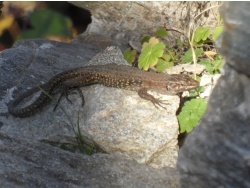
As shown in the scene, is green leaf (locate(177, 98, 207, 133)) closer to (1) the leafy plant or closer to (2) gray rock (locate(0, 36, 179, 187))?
(2) gray rock (locate(0, 36, 179, 187))

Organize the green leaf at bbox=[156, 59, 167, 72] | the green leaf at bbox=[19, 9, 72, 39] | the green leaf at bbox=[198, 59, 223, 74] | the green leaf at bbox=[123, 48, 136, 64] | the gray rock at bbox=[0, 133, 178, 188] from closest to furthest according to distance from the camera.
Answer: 1. the green leaf at bbox=[19, 9, 72, 39]
2. the gray rock at bbox=[0, 133, 178, 188]
3. the green leaf at bbox=[198, 59, 223, 74]
4. the green leaf at bbox=[156, 59, 167, 72]
5. the green leaf at bbox=[123, 48, 136, 64]

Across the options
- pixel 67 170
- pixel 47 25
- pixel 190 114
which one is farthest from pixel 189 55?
pixel 47 25

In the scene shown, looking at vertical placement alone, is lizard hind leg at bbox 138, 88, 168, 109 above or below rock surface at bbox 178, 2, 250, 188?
below

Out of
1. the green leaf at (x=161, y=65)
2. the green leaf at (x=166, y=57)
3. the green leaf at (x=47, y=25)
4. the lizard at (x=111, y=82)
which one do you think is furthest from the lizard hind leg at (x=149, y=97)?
the green leaf at (x=47, y=25)

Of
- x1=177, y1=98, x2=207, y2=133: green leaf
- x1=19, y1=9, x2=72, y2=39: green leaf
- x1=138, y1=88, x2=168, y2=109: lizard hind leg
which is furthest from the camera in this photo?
x1=138, y1=88, x2=168, y2=109: lizard hind leg

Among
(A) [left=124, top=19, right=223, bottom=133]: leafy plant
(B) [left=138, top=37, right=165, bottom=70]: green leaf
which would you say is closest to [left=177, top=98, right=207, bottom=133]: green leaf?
(A) [left=124, top=19, right=223, bottom=133]: leafy plant

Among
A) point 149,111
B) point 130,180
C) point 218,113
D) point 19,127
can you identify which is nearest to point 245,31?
point 218,113

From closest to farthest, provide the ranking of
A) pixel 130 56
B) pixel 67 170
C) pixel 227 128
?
pixel 227 128 < pixel 67 170 < pixel 130 56

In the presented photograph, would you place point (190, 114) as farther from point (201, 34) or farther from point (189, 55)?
point (201, 34)
